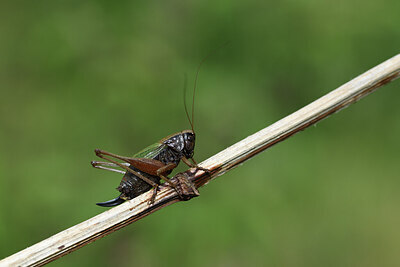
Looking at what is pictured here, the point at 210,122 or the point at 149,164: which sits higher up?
the point at 210,122

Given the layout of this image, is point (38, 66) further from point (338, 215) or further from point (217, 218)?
point (338, 215)

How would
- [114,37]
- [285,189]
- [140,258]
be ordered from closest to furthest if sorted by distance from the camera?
[140,258] < [285,189] < [114,37]

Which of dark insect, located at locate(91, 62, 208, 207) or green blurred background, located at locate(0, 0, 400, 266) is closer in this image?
dark insect, located at locate(91, 62, 208, 207)

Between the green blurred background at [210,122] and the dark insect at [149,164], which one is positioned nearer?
the dark insect at [149,164]

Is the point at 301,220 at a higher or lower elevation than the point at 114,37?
lower

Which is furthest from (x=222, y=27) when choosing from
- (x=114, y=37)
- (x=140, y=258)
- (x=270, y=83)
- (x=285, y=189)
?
(x=140, y=258)
